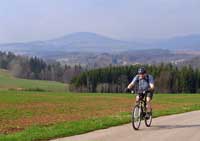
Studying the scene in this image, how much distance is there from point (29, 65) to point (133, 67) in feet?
185

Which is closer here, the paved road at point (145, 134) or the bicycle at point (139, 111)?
the paved road at point (145, 134)

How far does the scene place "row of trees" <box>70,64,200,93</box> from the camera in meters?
100

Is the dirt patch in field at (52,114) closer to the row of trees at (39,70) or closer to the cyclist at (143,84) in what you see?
the cyclist at (143,84)

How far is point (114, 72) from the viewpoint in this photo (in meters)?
109

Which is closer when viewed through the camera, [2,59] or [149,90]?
[149,90]

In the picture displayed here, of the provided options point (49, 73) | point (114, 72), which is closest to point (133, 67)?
point (114, 72)

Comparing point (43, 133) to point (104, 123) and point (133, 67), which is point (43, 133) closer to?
point (104, 123)

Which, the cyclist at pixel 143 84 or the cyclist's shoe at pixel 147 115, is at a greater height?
the cyclist at pixel 143 84

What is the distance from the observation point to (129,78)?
4213 inches

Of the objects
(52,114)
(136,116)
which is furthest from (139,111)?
A: (52,114)

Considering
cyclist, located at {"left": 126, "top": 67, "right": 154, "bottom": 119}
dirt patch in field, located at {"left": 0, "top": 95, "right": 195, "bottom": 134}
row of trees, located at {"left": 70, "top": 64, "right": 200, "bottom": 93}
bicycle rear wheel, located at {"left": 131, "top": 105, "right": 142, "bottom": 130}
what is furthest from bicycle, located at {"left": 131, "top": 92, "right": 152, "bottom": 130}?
row of trees, located at {"left": 70, "top": 64, "right": 200, "bottom": 93}

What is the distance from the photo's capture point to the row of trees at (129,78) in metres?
100

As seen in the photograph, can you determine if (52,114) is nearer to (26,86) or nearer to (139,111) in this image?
(139,111)

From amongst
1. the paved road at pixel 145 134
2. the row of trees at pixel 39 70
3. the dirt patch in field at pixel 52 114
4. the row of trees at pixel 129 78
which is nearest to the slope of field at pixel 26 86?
the row of trees at pixel 129 78
